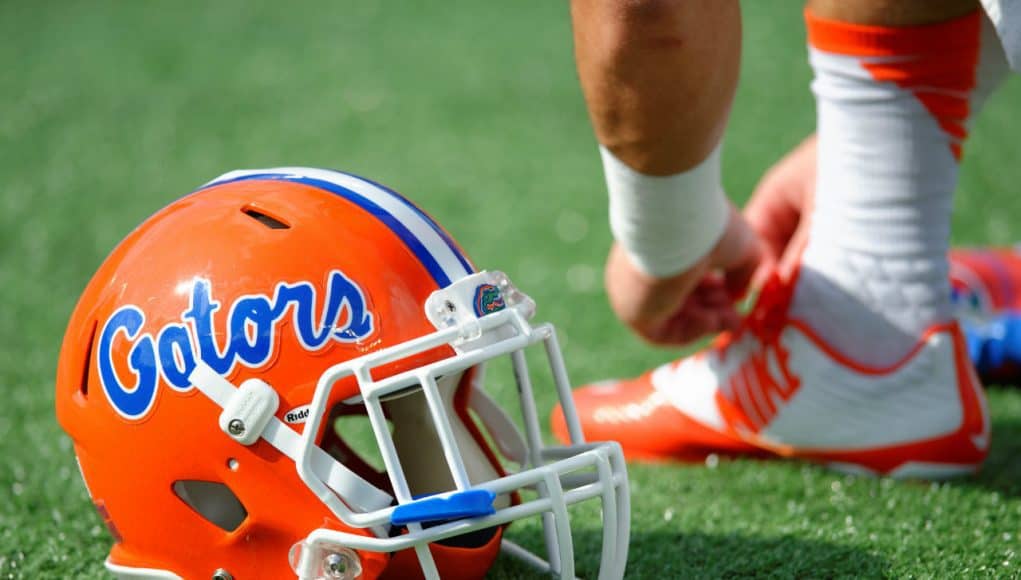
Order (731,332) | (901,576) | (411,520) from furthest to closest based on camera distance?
1. (731,332)
2. (901,576)
3. (411,520)

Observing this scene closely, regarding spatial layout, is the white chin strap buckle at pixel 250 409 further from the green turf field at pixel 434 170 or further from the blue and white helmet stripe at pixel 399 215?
the green turf field at pixel 434 170

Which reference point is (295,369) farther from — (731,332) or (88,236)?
(88,236)

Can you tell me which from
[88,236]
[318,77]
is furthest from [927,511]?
[318,77]

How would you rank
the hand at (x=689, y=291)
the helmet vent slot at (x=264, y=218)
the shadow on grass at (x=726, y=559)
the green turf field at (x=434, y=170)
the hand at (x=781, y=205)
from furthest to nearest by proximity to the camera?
1. the hand at (x=781, y=205)
2. the hand at (x=689, y=291)
3. the green turf field at (x=434, y=170)
4. the shadow on grass at (x=726, y=559)
5. the helmet vent slot at (x=264, y=218)

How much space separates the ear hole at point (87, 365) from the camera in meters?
1.24

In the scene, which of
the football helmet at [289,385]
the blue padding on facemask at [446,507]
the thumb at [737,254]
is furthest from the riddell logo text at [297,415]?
the thumb at [737,254]

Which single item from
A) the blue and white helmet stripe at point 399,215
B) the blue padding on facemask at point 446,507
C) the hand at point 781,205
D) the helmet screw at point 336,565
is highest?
the blue and white helmet stripe at point 399,215

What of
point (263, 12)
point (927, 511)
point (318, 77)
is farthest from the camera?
point (263, 12)

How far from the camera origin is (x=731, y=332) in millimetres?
1845

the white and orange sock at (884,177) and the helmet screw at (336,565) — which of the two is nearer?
the helmet screw at (336,565)

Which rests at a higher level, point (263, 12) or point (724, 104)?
point (724, 104)

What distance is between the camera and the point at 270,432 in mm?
1143

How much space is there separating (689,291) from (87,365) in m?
0.91

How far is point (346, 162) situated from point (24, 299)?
113cm
